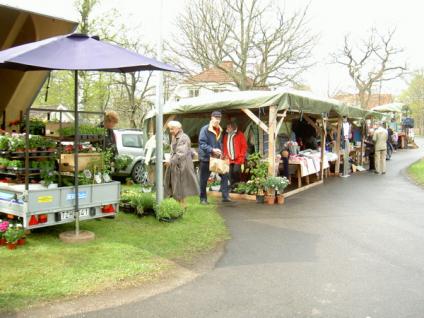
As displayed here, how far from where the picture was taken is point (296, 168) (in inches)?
492

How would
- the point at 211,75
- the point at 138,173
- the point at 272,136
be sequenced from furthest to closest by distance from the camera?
the point at 211,75, the point at 138,173, the point at 272,136

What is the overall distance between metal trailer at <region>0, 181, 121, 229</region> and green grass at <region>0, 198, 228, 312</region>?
36 cm

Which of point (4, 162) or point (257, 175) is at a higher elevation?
point (4, 162)

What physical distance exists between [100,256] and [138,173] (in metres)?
7.82

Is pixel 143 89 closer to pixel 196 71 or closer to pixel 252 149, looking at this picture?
pixel 196 71

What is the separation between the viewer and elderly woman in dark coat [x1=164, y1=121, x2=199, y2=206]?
815 cm

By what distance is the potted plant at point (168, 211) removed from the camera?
755 cm

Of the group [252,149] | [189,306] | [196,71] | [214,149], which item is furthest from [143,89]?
[189,306]

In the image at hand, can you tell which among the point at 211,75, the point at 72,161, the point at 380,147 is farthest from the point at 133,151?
the point at 211,75

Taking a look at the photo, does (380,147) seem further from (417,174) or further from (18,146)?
(18,146)

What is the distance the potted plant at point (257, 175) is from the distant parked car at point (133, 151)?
12.5 ft

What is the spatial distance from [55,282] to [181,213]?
3.31 meters

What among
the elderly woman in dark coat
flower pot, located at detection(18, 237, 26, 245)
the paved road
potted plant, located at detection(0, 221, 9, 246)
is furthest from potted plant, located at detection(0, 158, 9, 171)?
the paved road

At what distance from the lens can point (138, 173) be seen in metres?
13.4
